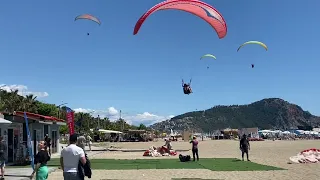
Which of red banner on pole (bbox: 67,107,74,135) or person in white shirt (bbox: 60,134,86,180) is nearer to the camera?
person in white shirt (bbox: 60,134,86,180)

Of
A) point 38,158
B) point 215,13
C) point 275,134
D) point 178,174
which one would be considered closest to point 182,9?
point 215,13

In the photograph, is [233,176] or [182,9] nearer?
[233,176]

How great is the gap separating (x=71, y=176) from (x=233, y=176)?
31.0ft

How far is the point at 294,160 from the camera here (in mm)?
23578

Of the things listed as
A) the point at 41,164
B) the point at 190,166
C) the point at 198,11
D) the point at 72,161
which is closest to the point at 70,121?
the point at 190,166

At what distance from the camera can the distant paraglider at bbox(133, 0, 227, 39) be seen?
16.6 m

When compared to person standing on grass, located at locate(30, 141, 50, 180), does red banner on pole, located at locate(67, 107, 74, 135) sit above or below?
above

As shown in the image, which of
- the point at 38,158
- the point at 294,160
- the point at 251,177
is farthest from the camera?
the point at 294,160

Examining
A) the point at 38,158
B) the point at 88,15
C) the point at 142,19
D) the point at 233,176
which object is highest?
the point at 88,15

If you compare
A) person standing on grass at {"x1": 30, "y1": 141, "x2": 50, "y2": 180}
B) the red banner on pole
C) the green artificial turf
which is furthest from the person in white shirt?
the red banner on pole

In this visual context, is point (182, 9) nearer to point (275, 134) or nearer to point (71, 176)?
point (71, 176)

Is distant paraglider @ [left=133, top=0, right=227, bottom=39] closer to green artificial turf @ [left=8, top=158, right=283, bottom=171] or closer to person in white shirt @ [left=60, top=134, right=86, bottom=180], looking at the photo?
green artificial turf @ [left=8, top=158, right=283, bottom=171]

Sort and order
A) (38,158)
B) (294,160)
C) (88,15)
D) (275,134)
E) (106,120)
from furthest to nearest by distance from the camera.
A: (106,120)
(275,134)
(88,15)
(294,160)
(38,158)

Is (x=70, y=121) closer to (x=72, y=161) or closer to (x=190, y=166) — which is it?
(x=190, y=166)
